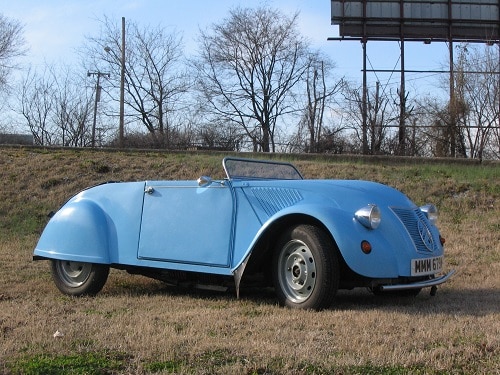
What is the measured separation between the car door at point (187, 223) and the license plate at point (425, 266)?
167 cm

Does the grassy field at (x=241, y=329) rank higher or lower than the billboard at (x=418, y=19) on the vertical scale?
lower

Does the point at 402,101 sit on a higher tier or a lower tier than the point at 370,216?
higher

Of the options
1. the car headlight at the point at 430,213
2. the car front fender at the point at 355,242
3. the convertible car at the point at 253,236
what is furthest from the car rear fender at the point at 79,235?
the car headlight at the point at 430,213

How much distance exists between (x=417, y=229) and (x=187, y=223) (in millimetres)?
2203

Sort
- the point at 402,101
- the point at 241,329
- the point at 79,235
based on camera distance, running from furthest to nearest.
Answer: the point at 402,101
the point at 79,235
the point at 241,329

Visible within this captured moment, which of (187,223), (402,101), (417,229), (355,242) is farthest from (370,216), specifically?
(402,101)

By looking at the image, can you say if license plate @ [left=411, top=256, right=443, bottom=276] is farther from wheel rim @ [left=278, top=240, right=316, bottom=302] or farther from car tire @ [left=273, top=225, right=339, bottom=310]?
wheel rim @ [left=278, top=240, right=316, bottom=302]

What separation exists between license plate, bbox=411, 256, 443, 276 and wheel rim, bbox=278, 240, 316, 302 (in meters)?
0.88

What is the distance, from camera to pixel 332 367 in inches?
139

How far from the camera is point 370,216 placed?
204 inches

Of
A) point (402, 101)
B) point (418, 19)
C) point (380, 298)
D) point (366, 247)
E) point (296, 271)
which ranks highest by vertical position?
point (418, 19)

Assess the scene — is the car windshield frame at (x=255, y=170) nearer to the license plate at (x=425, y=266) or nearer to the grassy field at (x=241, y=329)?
the grassy field at (x=241, y=329)

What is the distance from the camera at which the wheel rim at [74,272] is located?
6.68m

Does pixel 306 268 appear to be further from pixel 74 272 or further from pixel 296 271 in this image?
pixel 74 272
